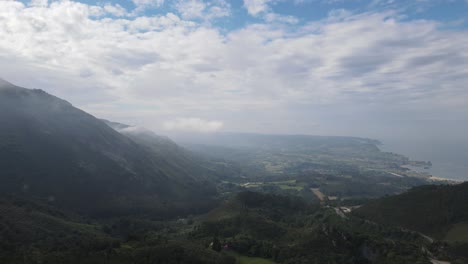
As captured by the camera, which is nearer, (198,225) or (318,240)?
(318,240)

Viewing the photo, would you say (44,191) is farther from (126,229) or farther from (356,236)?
(356,236)

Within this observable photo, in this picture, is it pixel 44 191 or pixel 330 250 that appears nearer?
pixel 330 250

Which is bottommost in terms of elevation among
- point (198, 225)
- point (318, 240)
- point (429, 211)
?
point (198, 225)

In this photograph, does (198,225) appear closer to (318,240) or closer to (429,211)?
(318,240)

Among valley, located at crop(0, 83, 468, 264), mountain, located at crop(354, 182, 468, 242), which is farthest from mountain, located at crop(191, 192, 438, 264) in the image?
mountain, located at crop(354, 182, 468, 242)

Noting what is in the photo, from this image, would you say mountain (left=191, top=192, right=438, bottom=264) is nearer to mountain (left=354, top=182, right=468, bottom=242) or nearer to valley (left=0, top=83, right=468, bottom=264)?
valley (left=0, top=83, right=468, bottom=264)

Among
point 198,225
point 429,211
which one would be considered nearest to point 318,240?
point 198,225

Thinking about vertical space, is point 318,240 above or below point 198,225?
above

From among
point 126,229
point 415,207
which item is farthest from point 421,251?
point 126,229
